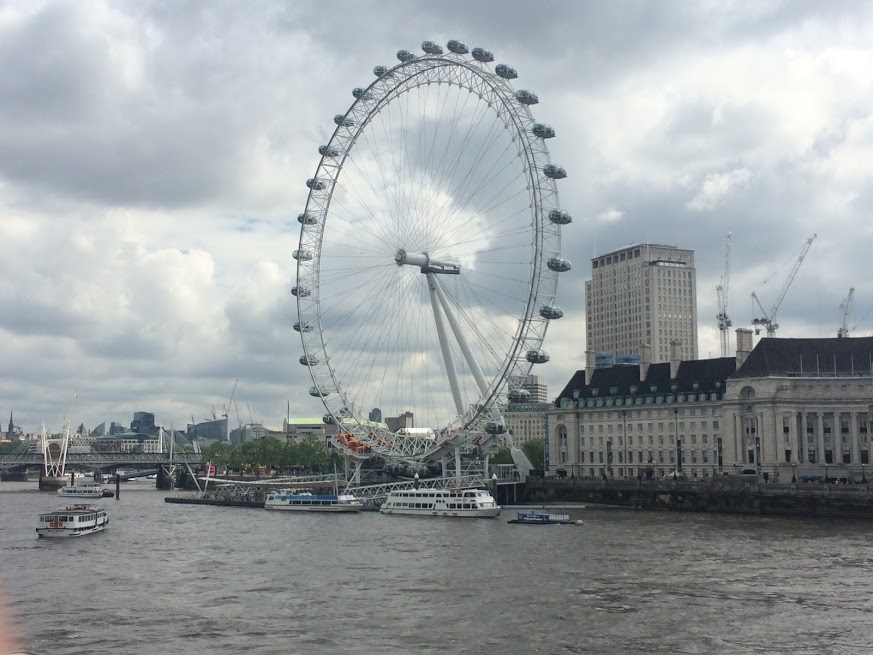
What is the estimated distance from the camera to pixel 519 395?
9788 cm

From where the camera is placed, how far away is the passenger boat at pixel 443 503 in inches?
3797

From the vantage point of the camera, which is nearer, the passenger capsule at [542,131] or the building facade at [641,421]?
the passenger capsule at [542,131]

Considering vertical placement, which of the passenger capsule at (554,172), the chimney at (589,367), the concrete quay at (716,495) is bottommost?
the concrete quay at (716,495)

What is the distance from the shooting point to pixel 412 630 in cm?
4034

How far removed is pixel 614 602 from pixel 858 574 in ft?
53.1

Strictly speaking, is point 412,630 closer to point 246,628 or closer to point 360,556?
point 246,628

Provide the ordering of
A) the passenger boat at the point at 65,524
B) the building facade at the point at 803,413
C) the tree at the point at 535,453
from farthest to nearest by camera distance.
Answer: the tree at the point at 535,453 → the building facade at the point at 803,413 → the passenger boat at the point at 65,524

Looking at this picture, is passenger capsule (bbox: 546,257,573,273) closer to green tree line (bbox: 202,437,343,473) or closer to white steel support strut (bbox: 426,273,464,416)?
white steel support strut (bbox: 426,273,464,416)

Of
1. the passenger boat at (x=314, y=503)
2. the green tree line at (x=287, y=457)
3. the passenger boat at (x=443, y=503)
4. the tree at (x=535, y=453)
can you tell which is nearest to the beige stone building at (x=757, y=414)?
the passenger boat at (x=443, y=503)

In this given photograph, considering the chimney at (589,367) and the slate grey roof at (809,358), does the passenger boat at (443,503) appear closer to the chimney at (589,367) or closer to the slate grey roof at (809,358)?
the slate grey roof at (809,358)

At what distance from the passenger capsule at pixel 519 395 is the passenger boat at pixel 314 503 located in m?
22.1

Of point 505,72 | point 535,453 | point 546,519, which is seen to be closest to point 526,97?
point 505,72

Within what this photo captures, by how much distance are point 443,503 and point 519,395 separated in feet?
42.5

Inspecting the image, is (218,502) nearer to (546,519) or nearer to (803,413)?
(546,519)
